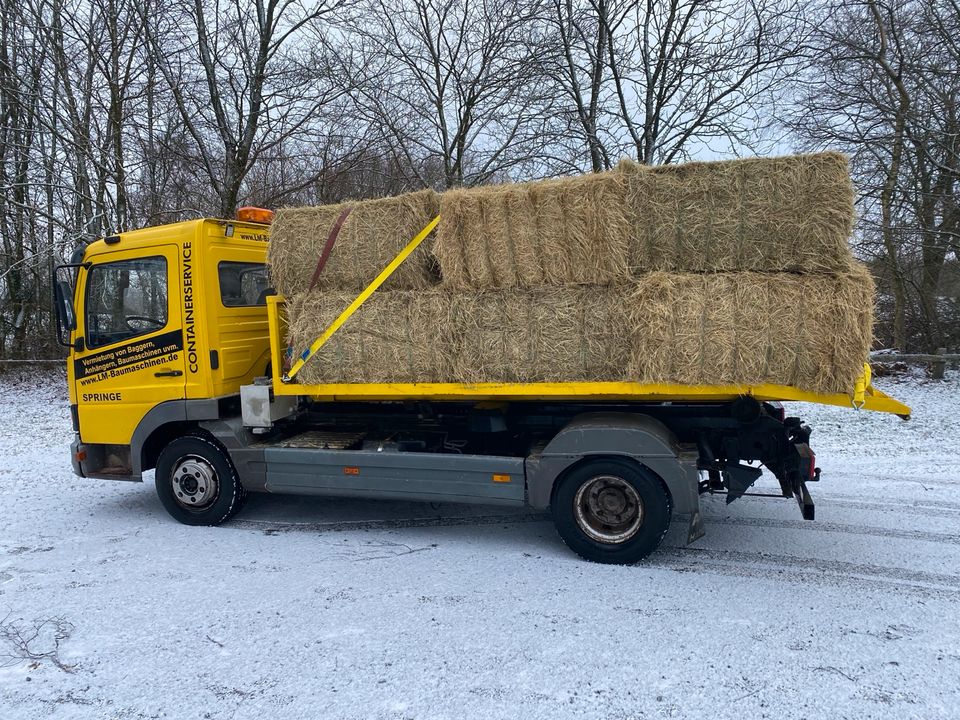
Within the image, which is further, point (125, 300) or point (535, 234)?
point (125, 300)

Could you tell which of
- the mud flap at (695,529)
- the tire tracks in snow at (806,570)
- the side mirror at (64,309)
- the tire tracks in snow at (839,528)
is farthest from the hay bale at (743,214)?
the side mirror at (64,309)

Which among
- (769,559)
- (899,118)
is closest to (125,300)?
(769,559)

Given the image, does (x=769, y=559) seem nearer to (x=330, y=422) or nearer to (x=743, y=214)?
(x=743, y=214)

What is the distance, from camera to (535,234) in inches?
175

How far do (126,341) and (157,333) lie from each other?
0.36 m

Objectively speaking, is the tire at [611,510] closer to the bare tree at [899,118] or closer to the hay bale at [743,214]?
the hay bale at [743,214]

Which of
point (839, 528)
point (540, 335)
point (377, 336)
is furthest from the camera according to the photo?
point (839, 528)

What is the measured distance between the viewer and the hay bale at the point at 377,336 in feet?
15.2

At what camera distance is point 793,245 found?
397 cm

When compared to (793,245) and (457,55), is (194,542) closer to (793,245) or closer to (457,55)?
(793,245)

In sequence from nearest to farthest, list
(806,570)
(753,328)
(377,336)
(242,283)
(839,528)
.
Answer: (753,328) → (806,570) → (377,336) → (839,528) → (242,283)

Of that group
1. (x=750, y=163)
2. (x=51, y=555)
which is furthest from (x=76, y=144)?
(x=750, y=163)

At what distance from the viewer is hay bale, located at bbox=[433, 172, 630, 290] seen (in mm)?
4262

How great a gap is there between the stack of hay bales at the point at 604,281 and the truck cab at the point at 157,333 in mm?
702
